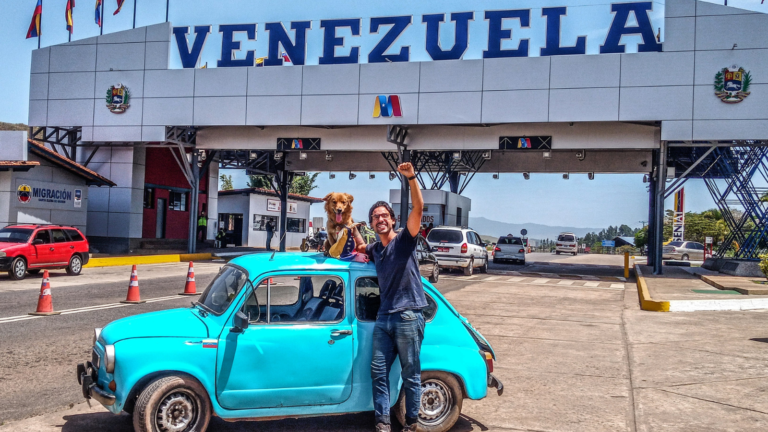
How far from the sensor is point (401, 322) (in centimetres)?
482

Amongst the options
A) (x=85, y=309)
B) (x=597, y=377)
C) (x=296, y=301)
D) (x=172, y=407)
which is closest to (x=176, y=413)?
(x=172, y=407)

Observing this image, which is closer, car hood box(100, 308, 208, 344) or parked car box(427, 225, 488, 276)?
car hood box(100, 308, 208, 344)

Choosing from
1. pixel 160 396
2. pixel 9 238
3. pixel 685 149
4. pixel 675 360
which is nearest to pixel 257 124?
pixel 9 238

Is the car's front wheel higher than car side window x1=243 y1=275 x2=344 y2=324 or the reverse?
the reverse

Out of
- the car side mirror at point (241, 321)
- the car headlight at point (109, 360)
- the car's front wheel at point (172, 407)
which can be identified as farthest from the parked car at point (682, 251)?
the car headlight at point (109, 360)

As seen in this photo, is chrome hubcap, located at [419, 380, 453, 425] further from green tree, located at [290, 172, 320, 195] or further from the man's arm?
green tree, located at [290, 172, 320, 195]

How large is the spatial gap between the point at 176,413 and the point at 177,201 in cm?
3312

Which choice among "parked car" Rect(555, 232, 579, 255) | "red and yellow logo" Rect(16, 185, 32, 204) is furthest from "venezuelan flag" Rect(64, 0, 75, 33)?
"parked car" Rect(555, 232, 579, 255)

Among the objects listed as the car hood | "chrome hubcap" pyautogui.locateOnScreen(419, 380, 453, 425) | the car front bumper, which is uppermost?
the car hood

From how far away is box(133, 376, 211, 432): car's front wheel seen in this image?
4.57 m

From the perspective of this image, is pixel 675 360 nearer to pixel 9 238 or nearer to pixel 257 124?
pixel 9 238

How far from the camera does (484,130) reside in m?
28.6

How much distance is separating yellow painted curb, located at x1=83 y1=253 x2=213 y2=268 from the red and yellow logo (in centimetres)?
324

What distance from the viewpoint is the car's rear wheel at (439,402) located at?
5254mm
